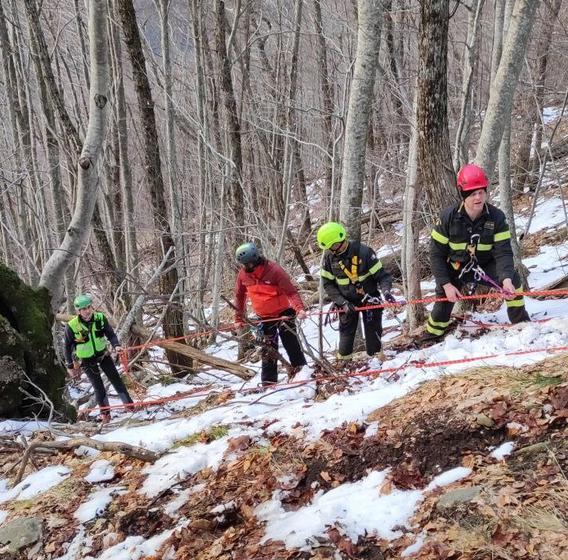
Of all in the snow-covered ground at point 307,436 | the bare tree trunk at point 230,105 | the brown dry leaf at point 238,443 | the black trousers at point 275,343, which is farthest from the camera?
the bare tree trunk at point 230,105

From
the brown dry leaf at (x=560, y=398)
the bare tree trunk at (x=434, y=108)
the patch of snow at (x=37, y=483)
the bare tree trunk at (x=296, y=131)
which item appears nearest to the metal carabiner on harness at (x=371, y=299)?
the bare tree trunk at (x=434, y=108)

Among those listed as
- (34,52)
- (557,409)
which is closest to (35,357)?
(557,409)

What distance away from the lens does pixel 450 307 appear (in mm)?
5160

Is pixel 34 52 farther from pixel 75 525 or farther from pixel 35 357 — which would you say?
pixel 75 525

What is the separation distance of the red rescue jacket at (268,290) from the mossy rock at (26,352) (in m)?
2.24

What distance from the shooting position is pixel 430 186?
5.85 metres

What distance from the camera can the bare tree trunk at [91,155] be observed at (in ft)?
16.3

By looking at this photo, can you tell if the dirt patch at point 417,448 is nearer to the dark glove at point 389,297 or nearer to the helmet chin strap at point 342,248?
the dark glove at point 389,297

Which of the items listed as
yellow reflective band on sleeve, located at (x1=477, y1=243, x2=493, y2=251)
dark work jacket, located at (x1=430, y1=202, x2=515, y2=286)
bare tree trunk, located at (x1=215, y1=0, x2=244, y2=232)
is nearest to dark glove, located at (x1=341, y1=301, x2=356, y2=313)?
dark work jacket, located at (x1=430, y1=202, x2=515, y2=286)

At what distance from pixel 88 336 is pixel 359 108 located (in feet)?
15.1

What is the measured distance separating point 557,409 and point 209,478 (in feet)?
7.33

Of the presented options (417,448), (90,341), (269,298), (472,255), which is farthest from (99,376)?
(417,448)

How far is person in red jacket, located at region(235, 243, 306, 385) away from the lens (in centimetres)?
562

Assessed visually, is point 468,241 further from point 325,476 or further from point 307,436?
point 325,476
